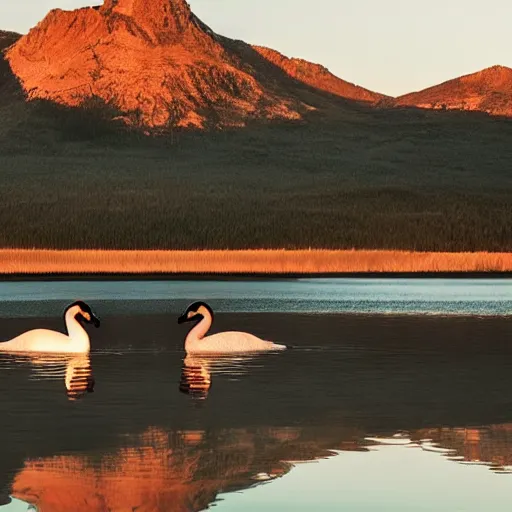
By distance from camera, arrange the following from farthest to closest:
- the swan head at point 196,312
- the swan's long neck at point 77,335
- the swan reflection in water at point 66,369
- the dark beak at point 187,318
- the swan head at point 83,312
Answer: the dark beak at point 187,318
the swan head at point 196,312
the swan head at point 83,312
the swan's long neck at point 77,335
the swan reflection in water at point 66,369

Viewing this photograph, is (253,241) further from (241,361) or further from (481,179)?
→ (481,179)

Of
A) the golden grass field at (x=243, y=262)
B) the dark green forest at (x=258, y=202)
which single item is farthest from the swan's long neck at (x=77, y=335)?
the dark green forest at (x=258, y=202)

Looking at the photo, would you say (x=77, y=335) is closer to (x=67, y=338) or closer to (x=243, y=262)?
(x=67, y=338)

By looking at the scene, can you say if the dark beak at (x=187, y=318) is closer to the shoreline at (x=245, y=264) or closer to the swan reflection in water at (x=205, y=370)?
the swan reflection in water at (x=205, y=370)

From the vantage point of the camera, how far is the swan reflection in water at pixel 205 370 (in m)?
21.4

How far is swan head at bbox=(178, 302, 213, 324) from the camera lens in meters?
27.7

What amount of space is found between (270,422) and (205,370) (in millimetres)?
6317

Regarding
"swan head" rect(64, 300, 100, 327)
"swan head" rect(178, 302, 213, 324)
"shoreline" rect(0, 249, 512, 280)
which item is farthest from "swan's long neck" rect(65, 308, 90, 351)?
"shoreline" rect(0, 249, 512, 280)

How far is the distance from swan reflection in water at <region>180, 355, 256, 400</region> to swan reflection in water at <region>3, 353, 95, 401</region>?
1.34 m

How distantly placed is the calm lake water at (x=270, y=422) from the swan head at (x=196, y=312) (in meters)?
0.91

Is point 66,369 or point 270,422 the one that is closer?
point 270,422

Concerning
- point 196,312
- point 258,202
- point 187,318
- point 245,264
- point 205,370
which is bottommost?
point 245,264

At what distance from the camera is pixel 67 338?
2672cm

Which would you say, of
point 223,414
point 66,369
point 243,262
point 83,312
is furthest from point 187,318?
point 243,262
